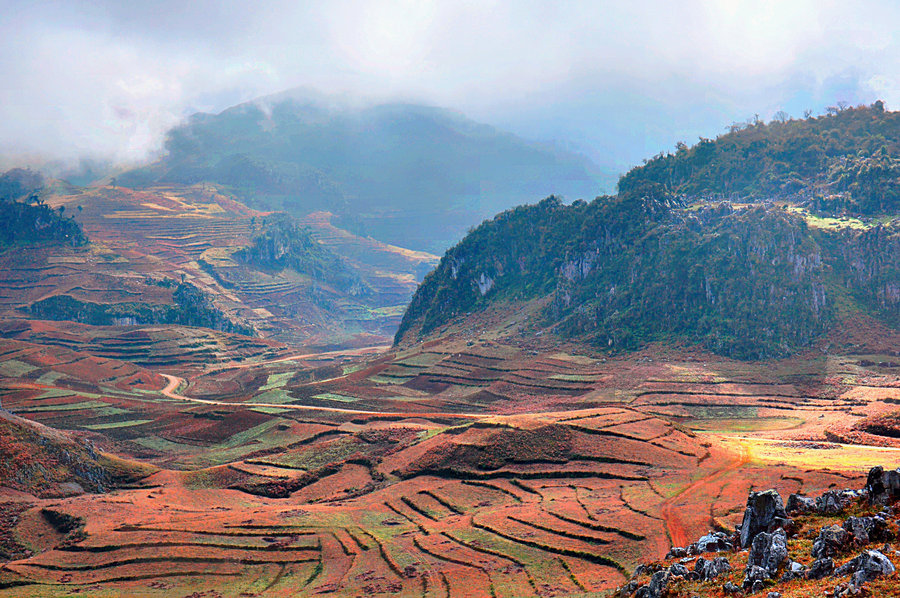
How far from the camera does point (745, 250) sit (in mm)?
151375

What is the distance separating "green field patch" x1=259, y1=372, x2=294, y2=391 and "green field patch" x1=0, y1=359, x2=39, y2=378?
Answer: 57323mm

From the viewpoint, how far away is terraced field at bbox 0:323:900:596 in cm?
5072

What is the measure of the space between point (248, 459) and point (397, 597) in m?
52.5

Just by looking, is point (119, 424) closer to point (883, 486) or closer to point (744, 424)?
point (744, 424)

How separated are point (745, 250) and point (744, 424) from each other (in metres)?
63.4

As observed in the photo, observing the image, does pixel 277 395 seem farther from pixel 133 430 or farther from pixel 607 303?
pixel 607 303

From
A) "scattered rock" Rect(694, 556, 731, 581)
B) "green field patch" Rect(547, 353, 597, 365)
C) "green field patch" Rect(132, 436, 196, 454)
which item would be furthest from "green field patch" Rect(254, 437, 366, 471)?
"green field patch" Rect(547, 353, 597, 365)

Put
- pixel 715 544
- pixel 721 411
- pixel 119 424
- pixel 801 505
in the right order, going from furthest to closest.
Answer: pixel 119 424, pixel 721 411, pixel 801 505, pixel 715 544

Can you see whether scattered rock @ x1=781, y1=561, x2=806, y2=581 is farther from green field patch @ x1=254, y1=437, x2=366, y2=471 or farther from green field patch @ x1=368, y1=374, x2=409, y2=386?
green field patch @ x1=368, y1=374, x2=409, y2=386

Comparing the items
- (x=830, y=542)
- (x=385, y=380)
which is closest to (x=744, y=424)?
(x=385, y=380)

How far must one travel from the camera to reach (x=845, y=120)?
188m

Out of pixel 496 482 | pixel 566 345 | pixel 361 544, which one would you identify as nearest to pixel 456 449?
pixel 496 482

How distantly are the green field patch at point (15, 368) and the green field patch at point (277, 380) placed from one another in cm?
5732

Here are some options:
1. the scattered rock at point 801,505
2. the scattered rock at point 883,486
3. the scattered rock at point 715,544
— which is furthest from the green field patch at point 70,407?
the scattered rock at point 883,486
